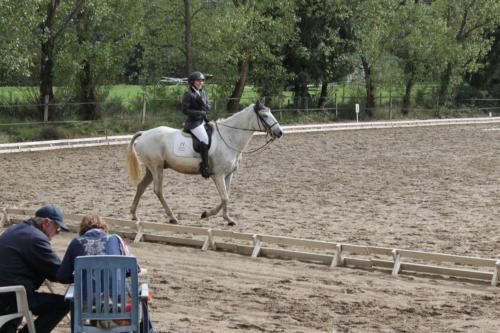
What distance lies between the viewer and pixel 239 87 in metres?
38.7

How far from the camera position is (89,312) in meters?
6.12

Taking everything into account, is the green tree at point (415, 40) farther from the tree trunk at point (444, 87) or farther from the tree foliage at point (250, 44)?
the tree trunk at point (444, 87)

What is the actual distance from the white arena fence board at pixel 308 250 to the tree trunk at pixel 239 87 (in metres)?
25.1

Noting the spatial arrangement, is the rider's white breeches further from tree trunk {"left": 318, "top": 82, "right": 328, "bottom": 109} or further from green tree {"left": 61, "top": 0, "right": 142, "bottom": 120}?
tree trunk {"left": 318, "top": 82, "right": 328, "bottom": 109}

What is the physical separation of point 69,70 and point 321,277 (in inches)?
896

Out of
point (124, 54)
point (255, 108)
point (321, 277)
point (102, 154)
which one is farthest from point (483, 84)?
point (321, 277)

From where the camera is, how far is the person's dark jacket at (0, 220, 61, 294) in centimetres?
657

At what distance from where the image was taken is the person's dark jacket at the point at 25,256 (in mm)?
6566

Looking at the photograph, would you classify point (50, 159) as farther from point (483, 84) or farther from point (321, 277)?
point (483, 84)

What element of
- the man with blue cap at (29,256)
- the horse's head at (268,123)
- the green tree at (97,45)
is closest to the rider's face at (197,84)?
the horse's head at (268,123)

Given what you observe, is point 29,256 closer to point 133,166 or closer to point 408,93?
point 133,166

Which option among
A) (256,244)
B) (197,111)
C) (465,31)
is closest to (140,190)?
(197,111)

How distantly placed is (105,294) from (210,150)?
26.1 feet

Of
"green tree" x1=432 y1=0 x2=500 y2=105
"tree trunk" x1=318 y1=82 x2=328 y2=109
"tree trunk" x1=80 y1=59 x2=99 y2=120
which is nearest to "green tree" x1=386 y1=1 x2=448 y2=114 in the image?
"green tree" x1=432 y1=0 x2=500 y2=105
